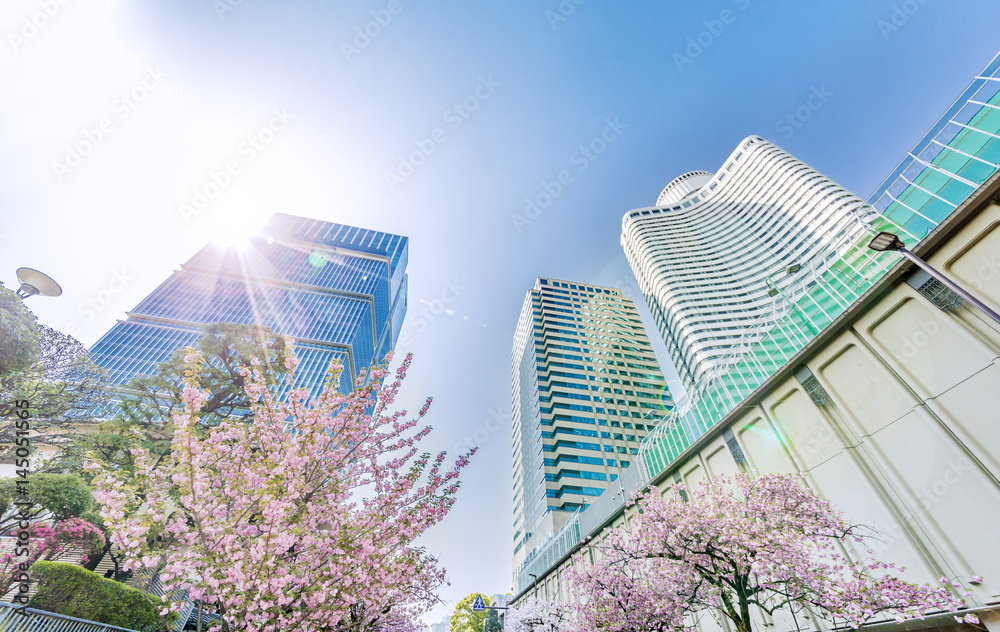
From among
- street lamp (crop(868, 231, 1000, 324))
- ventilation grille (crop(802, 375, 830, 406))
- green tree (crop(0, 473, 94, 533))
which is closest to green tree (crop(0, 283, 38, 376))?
green tree (crop(0, 473, 94, 533))

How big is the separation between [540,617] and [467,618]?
34.3 metres

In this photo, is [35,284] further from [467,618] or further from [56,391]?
[467,618]

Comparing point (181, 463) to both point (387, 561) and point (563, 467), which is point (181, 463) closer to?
point (387, 561)

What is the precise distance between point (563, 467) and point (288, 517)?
5922 cm

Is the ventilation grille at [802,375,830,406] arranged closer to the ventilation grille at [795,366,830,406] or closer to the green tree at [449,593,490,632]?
the ventilation grille at [795,366,830,406]

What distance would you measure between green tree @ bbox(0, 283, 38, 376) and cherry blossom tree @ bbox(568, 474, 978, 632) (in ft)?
72.6

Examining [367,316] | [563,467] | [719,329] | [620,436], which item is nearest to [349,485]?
[563,467]

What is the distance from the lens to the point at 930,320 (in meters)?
9.78

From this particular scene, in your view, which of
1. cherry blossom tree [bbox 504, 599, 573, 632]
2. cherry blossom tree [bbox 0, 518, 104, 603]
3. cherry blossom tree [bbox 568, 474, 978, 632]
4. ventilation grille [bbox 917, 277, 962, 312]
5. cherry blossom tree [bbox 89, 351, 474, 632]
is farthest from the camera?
cherry blossom tree [bbox 504, 599, 573, 632]

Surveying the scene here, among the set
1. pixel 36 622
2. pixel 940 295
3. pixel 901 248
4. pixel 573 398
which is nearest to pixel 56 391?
pixel 36 622

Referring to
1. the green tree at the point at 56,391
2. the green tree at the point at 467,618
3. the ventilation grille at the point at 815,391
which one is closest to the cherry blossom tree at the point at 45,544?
the green tree at the point at 56,391

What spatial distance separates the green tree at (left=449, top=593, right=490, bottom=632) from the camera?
48656 mm

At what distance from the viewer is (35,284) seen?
37.4 feet

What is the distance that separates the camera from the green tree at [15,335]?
43.1 feet
